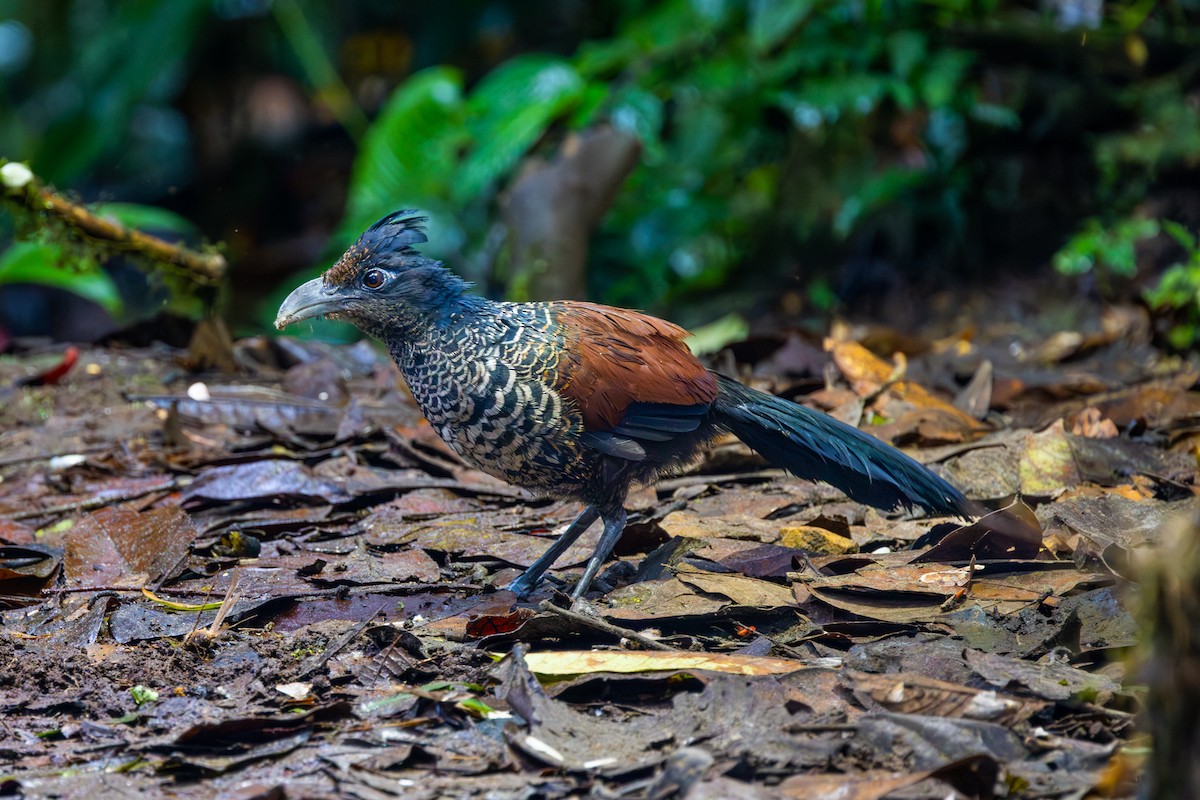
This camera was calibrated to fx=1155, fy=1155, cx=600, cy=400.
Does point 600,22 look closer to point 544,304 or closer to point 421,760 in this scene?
point 544,304

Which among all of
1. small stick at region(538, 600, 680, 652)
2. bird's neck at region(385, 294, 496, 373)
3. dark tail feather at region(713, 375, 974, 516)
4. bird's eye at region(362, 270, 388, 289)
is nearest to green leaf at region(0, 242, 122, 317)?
bird's eye at region(362, 270, 388, 289)

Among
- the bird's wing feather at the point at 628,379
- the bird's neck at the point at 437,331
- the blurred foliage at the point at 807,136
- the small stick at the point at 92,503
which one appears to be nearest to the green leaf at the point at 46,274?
the blurred foliage at the point at 807,136

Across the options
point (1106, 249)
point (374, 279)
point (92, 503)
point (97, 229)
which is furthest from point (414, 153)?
point (374, 279)

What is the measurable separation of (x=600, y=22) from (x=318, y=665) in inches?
351

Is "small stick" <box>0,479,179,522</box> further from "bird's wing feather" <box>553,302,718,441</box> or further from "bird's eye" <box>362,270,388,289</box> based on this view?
"bird's wing feather" <box>553,302,718,441</box>

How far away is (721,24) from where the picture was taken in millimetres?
8812

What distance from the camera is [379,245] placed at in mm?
4023

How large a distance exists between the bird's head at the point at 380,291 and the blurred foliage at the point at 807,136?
14.7 ft

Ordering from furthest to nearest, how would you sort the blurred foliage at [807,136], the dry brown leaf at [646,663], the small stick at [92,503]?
the blurred foliage at [807,136]
the small stick at [92,503]
the dry brown leaf at [646,663]

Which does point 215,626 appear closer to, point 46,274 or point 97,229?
point 97,229

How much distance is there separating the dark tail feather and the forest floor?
0.66ft

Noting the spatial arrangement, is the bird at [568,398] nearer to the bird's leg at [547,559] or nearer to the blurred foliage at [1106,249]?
the bird's leg at [547,559]

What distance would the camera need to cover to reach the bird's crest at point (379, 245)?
4.01m

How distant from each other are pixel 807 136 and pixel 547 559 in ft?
18.5
